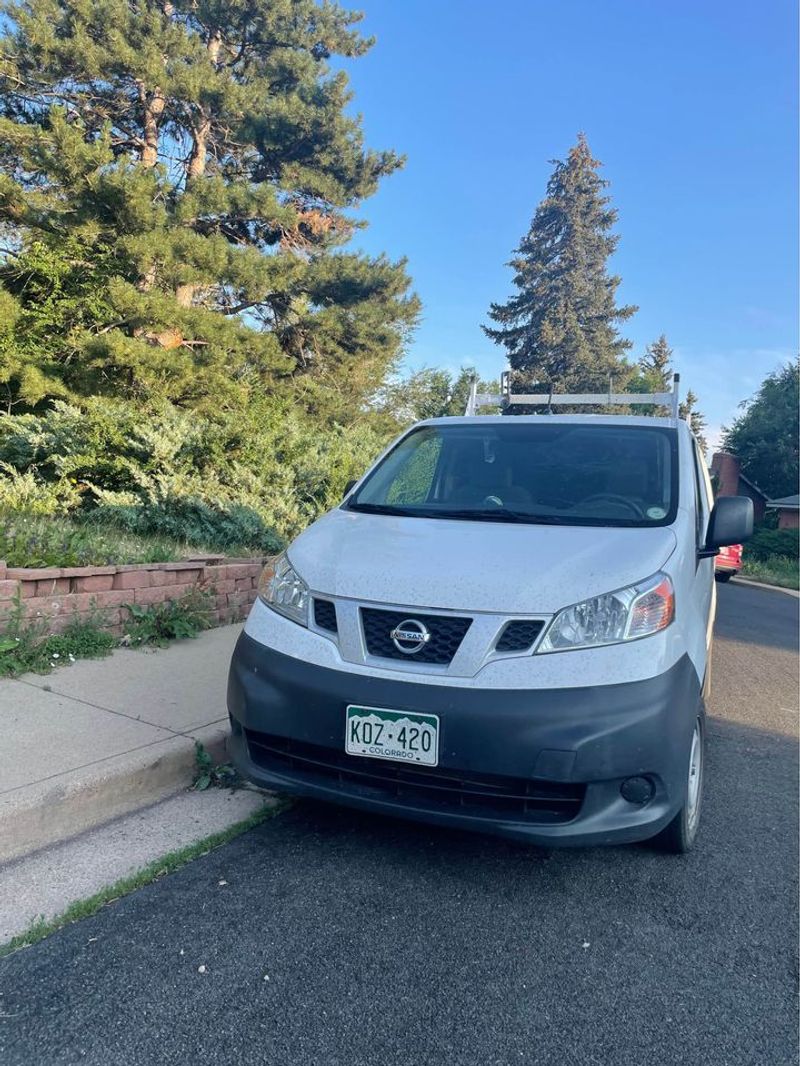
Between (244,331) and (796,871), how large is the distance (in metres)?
14.2

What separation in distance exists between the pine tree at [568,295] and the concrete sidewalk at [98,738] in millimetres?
39041

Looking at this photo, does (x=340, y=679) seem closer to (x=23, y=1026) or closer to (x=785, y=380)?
(x=23, y=1026)

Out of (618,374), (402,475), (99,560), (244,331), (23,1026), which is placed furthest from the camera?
(618,374)

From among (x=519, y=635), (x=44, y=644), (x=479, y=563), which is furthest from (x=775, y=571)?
(x=519, y=635)

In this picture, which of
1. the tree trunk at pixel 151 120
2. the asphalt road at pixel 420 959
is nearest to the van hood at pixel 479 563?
the asphalt road at pixel 420 959

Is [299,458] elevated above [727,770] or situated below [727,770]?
above

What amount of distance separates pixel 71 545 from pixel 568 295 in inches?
1632

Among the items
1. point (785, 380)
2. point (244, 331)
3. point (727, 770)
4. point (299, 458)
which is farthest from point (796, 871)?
point (785, 380)

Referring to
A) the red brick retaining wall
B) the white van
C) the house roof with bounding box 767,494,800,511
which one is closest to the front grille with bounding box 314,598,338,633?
the white van

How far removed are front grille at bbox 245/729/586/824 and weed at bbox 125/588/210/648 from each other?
118 inches

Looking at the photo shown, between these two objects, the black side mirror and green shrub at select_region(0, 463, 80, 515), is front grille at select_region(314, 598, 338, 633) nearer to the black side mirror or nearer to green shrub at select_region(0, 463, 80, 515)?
the black side mirror

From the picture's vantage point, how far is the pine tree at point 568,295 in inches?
1658

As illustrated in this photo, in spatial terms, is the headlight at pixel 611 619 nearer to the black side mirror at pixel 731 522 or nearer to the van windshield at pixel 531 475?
the van windshield at pixel 531 475

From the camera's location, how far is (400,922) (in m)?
2.58
